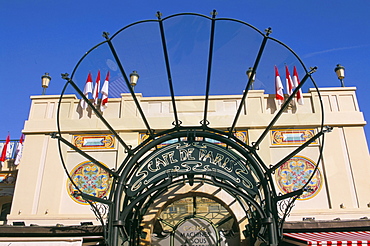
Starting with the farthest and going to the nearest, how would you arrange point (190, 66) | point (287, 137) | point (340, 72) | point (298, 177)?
point (340, 72) < point (287, 137) < point (298, 177) < point (190, 66)

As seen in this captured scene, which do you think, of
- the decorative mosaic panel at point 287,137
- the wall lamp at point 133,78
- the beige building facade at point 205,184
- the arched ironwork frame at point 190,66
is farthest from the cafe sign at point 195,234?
the wall lamp at point 133,78

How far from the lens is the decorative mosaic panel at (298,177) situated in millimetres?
9812

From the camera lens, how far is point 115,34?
19.0 feet

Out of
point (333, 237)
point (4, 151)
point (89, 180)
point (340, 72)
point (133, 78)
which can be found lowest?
point (333, 237)

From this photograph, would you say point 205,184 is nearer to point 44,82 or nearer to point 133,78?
point 133,78

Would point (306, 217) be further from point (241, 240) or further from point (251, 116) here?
point (251, 116)

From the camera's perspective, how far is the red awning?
19.7ft

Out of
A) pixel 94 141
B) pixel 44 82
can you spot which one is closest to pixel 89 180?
pixel 94 141

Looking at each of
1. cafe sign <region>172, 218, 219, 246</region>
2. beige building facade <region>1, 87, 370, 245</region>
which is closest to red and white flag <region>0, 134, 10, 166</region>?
beige building facade <region>1, 87, 370, 245</region>

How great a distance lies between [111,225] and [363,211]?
7.03 metres

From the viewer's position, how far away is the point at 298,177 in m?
9.96

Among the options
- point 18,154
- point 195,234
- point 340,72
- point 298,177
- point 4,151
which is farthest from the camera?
point 4,151

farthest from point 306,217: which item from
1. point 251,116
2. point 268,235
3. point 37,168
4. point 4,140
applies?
point 4,140

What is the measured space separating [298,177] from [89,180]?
20.0ft
